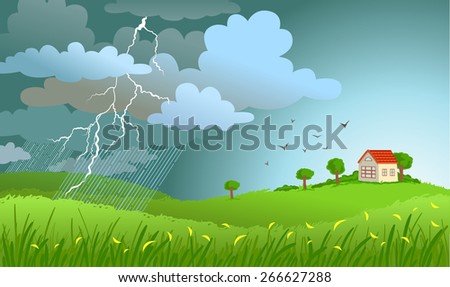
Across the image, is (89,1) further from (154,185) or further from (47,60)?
(154,185)

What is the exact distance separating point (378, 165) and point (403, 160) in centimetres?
29

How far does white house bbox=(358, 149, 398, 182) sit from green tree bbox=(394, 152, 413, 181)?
0.15 ft

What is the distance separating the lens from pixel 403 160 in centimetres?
655

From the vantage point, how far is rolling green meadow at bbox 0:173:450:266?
222 inches

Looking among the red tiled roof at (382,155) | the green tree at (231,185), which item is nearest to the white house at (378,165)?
the red tiled roof at (382,155)

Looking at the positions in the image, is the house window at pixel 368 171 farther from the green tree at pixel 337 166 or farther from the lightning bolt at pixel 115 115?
the lightning bolt at pixel 115 115

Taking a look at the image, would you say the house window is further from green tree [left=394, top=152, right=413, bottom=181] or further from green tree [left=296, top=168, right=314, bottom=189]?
green tree [left=296, top=168, right=314, bottom=189]

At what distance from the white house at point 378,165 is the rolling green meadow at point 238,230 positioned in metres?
0.20

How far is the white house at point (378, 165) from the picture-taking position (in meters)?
6.48

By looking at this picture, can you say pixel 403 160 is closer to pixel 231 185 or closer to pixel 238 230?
pixel 231 185

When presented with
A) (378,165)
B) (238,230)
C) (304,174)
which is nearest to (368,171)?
(378,165)

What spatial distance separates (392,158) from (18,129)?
4250mm

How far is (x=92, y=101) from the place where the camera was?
6.58 m

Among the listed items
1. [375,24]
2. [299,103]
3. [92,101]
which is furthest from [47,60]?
[375,24]
